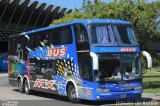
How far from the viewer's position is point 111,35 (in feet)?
58.2

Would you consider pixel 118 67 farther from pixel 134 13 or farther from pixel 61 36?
pixel 134 13

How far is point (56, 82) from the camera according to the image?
65.8 feet

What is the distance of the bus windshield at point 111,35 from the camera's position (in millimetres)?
17391

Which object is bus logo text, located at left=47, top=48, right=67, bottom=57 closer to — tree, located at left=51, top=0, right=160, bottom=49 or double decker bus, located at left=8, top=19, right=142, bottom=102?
double decker bus, located at left=8, top=19, right=142, bottom=102

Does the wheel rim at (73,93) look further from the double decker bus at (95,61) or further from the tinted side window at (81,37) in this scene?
the tinted side window at (81,37)

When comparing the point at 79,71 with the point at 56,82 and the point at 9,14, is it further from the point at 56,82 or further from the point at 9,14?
the point at 9,14

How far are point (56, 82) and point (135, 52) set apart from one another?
4241 millimetres

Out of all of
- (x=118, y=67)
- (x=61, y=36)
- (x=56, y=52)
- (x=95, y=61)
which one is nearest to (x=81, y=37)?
(x=95, y=61)

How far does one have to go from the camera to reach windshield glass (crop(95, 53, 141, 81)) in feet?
55.8

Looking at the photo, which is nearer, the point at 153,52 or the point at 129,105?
the point at 129,105

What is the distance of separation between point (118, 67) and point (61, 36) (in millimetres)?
3595

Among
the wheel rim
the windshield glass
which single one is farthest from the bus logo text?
the windshield glass

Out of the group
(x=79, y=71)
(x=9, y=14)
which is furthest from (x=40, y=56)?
(x=9, y=14)

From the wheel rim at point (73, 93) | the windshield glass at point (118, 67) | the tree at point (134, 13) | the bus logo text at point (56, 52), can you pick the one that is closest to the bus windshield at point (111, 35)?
the windshield glass at point (118, 67)
